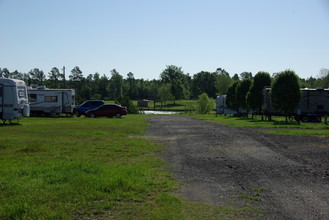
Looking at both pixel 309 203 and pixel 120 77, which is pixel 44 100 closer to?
pixel 309 203

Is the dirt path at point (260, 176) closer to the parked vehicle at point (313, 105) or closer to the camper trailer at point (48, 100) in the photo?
the parked vehicle at point (313, 105)

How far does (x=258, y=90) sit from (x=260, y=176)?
3049 cm

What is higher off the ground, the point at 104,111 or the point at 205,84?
the point at 205,84

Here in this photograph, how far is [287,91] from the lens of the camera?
28.6 meters

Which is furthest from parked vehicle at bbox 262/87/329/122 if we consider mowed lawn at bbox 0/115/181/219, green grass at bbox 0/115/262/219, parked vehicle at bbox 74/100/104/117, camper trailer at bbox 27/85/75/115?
green grass at bbox 0/115/262/219

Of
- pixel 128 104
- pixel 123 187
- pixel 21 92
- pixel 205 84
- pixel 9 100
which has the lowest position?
pixel 128 104

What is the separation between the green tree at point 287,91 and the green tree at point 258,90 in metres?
7.95

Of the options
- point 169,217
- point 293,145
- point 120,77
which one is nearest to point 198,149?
point 293,145

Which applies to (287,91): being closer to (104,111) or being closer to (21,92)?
(104,111)

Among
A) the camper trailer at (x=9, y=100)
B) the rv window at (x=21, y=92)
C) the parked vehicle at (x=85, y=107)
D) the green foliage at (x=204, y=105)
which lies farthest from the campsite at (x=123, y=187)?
the green foliage at (x=204, y=105)

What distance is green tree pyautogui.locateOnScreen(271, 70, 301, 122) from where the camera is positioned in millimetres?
28594

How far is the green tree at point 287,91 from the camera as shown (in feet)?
93.8

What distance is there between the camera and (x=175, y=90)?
120 metres

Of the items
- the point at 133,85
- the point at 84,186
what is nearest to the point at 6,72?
the point at 133,85
